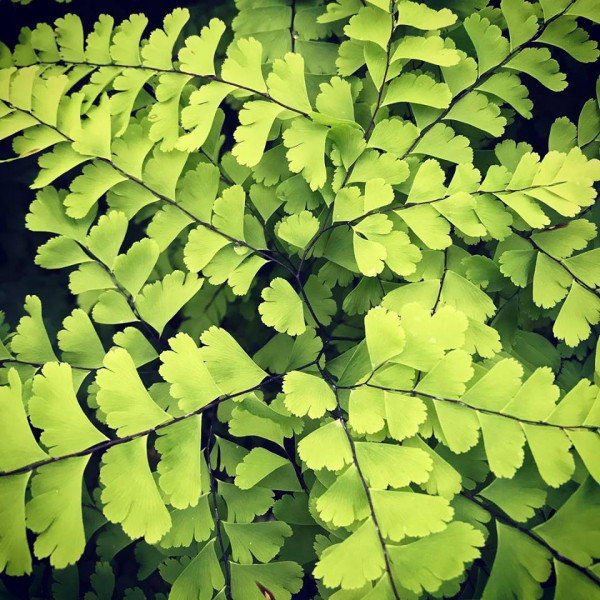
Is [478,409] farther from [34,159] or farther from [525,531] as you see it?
[34,159]

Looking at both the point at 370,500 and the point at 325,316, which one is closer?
the point at 370,500

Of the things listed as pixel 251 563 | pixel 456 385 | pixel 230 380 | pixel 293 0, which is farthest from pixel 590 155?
pixel 251 563

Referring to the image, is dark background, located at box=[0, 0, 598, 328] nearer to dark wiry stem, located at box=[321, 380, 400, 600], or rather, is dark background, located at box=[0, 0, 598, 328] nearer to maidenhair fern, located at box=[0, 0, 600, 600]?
maidenhair fern, located at box=[0, 0, 600, 600]

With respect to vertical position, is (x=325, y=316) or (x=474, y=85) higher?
(x=474, y=85)

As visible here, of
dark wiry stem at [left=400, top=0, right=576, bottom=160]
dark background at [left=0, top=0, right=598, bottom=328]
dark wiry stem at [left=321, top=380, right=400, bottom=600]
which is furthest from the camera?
dark background at [left=0, top=0, right=598, bottom=328]

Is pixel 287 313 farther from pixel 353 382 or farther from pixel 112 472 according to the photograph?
pixel 112 472

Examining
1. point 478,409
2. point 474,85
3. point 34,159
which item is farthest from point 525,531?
point 34,159

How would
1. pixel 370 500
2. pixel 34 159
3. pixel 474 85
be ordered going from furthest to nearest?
pixel 34 159
pixel 474 85
pixel 370 500

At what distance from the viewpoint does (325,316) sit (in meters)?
0.82

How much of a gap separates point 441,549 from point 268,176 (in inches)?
23.1

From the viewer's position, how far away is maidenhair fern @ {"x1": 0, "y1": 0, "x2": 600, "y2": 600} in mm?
602

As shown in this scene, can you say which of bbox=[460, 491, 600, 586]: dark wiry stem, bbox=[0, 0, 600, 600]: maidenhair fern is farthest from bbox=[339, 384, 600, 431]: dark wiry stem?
bbox=[460, 491, 600, 586]: dark wiry stem

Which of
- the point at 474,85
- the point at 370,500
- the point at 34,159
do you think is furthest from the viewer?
the point at 34,159

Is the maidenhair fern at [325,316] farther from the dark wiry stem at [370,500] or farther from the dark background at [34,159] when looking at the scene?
the dark background at [34,159]
